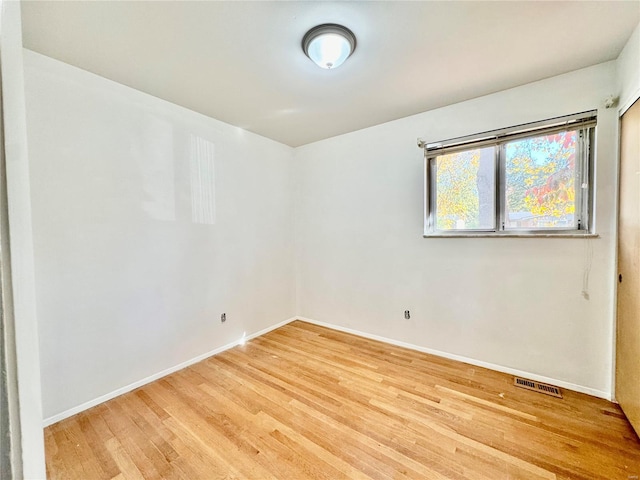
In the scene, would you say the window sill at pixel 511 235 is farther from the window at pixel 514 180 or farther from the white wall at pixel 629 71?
the white wall at pixel 629 71

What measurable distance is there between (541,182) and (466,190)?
1.88ft

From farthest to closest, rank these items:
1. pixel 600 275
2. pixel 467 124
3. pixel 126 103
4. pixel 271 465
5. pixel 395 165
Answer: pixel 395 165, pixel 467 124, pixel 126 103, pixel 600 275, pixel 271 465

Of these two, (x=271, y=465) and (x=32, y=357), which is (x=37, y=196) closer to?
(x=32, y=357)

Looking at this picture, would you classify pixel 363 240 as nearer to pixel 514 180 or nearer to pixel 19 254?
pixel 514 180

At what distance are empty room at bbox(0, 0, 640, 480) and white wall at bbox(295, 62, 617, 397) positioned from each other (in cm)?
2

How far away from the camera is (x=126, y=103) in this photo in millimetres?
2189

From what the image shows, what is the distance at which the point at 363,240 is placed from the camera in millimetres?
3270

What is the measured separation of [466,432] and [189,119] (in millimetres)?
3448

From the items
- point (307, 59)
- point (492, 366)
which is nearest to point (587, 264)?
point (492, 366)

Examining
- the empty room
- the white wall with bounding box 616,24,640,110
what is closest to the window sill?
the empty room

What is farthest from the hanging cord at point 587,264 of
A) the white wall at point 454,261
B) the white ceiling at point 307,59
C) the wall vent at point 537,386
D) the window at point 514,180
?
the white ceiling at point 307,59

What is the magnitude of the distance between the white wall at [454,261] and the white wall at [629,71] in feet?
0.38

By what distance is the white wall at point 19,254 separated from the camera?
0.74 metres

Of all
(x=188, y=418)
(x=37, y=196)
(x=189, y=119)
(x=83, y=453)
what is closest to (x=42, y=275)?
(x=37, y=196)
